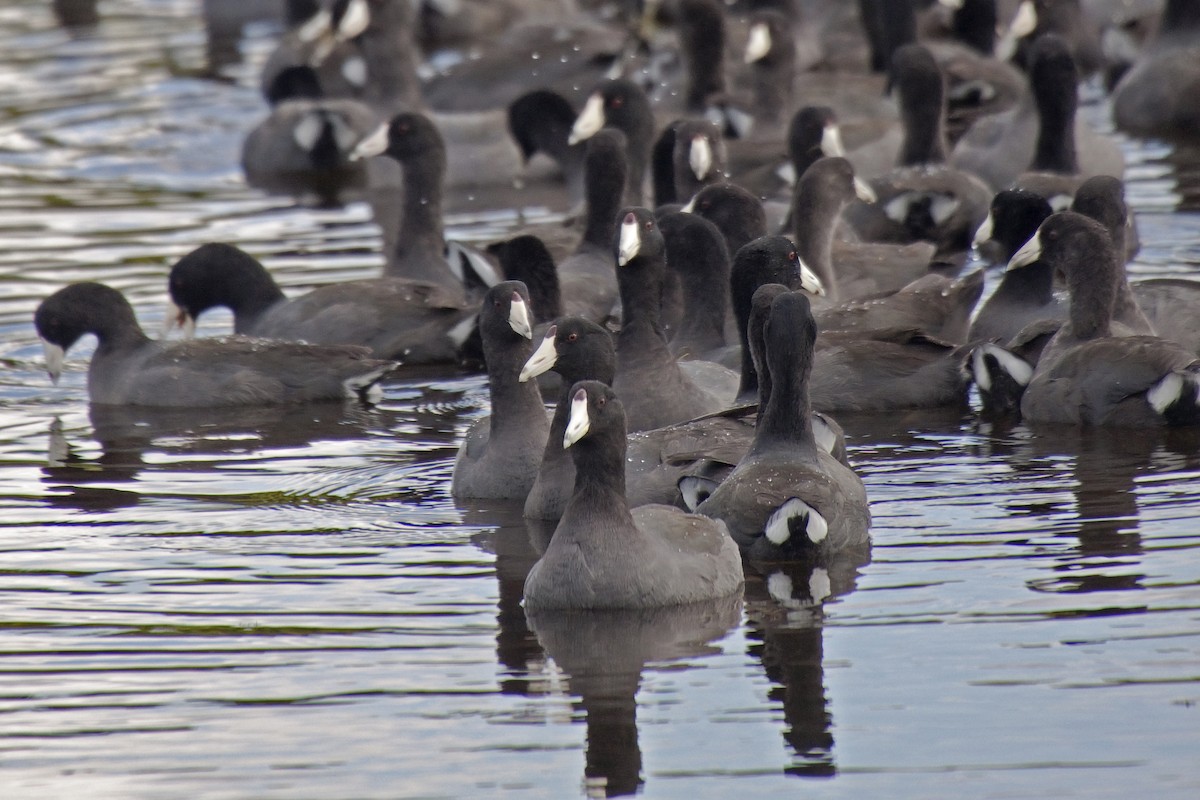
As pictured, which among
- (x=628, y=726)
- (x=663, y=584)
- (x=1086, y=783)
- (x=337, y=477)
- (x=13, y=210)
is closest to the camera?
(x=1086, y=783)

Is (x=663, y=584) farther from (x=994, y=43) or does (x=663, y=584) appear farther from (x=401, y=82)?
(x=994, y=43)

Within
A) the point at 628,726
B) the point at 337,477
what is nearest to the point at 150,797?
the point at 628,726

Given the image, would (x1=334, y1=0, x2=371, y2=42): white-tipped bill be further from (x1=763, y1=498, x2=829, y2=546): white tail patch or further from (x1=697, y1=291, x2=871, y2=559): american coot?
(x1=763, y1=498, x2=829, y2=546): white tail patch

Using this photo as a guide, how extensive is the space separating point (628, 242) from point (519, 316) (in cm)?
109

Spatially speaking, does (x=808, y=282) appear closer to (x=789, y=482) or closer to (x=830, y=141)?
(x=789, y=482)

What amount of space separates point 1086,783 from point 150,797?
2.61 metres

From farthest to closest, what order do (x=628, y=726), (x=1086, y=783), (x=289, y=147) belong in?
1. (x=289, y=147)
2. (x=628, y=726)
3. (x=1086, y=783)

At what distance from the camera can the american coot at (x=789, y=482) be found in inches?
311

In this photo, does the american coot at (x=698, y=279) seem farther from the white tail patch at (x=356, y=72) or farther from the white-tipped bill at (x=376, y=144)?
the white tail patch at (x=356, y=72)

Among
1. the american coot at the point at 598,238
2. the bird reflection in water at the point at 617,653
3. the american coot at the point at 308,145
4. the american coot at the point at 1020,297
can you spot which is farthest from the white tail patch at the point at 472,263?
the american coot at the point at 308,145

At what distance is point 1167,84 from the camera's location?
1792 centimetres

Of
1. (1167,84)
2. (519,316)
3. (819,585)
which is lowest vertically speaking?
(819,585)

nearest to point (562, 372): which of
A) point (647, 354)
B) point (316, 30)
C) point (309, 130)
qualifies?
point (647, 354)

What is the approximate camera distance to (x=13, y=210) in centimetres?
1689
